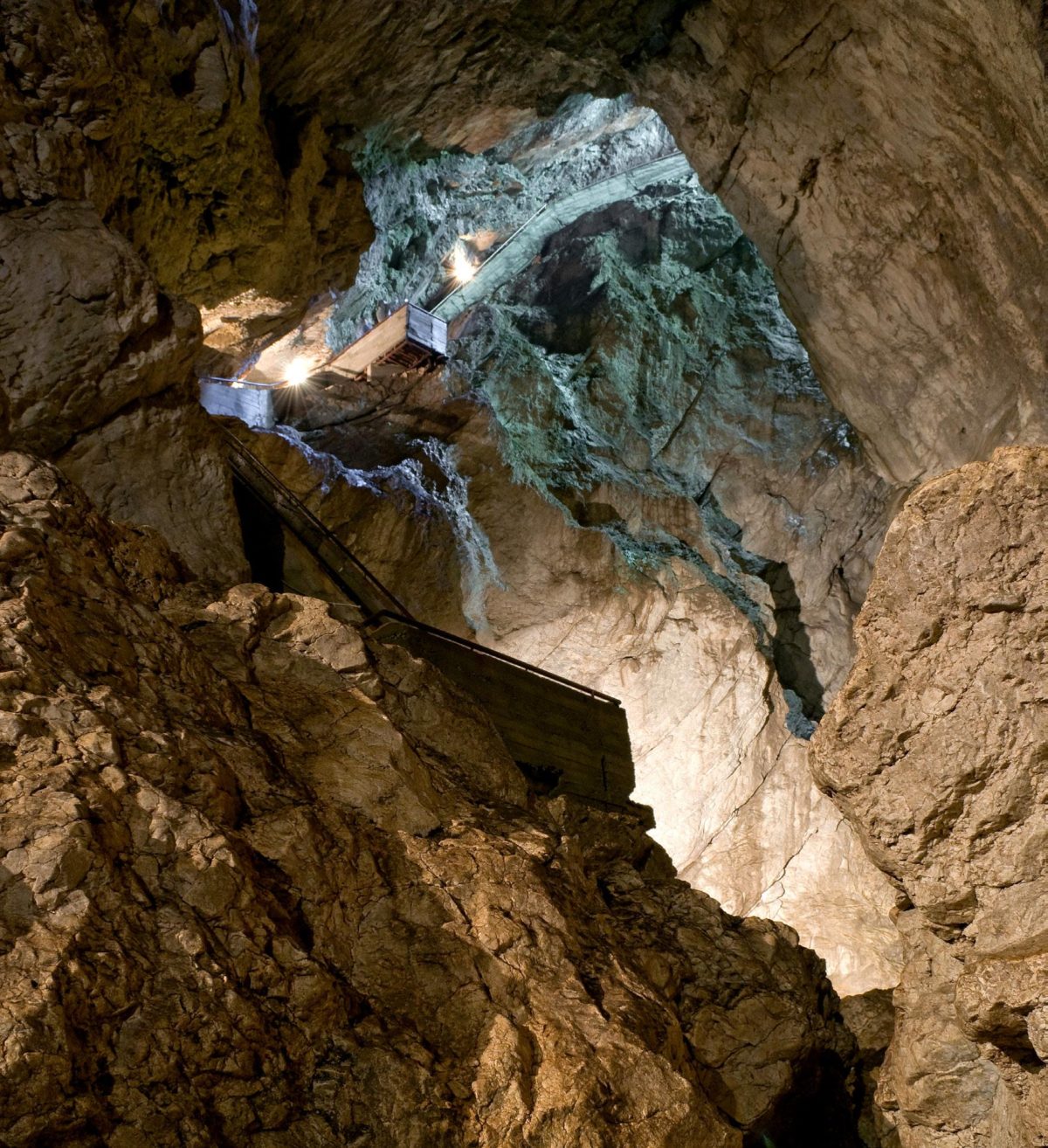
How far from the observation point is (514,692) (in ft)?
35.0

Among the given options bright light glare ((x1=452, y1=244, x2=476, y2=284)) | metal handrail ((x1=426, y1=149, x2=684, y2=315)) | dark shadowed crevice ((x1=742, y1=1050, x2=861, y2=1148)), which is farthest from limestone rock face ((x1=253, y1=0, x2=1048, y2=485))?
dark shadowed crevice ((x1=742, y1=1050, x2=861, y2=1148))

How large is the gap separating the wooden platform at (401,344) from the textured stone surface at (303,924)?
42.1 feet

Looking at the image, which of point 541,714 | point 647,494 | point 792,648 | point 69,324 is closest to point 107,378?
point 69,324

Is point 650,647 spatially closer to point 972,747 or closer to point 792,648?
point 792,648

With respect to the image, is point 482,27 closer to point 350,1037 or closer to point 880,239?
point 880,239

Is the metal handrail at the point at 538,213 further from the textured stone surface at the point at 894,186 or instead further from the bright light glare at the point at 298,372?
the textured stone surface at the point at 894,186

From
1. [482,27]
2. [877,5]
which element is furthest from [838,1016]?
[482,27]

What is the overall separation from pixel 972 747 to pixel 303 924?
330 cm

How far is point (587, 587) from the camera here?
18734 millimetres

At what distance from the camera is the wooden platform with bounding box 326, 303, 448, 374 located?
1956cm

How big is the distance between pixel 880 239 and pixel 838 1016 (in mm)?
9526

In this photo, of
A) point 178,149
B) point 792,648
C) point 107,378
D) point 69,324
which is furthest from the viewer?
point 792,648

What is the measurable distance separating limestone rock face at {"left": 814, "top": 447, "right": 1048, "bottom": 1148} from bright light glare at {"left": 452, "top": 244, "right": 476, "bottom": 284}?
820 inches

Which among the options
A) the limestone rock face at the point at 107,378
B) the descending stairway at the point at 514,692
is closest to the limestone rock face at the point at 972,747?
the descending stairway at the point at 514,692
